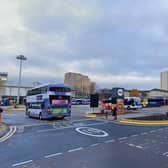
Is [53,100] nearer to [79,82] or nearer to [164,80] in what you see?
[79,82]

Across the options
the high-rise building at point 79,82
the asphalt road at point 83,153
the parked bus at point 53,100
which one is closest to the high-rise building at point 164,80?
the high-rise building at point 79,82

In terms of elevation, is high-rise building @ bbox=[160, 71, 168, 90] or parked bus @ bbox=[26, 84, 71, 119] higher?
high-rise building @ bbox=[160, 71, 168, 90]

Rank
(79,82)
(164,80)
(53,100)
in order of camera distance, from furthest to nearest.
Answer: (164,80)
(79,82)
(53,100)

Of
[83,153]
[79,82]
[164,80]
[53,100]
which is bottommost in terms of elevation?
[83,153]

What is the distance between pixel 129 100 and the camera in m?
58.0

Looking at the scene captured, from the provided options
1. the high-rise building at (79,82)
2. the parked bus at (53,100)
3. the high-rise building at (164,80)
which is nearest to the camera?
the parked bus at (53,100)

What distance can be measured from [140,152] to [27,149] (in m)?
5.57

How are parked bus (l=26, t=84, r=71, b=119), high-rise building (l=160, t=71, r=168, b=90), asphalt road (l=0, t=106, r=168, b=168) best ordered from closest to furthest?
asphalt road (l=0, t=106, r=168, b=168) < parked bus (l=26, t=84, r=71, b=119) < high-rise building (l=160, t=71, r=168, b=90)

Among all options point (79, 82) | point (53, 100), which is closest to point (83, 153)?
point (53, 100)

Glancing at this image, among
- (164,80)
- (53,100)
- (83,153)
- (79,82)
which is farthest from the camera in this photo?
(164,80)

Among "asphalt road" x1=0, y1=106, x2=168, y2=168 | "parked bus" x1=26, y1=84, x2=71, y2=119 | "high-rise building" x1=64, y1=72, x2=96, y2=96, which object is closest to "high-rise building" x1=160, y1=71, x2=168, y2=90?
→ "high-rise building" x1=64, y1=72, x2=96, y2=96

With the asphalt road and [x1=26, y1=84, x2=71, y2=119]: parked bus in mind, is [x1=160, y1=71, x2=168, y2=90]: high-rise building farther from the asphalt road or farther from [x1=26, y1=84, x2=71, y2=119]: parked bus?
the asphalt road

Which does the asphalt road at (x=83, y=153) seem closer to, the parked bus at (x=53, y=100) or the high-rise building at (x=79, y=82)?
the parked bus at (x=53, y=100)

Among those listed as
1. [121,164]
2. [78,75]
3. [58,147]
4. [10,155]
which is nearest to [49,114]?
[58,147]
